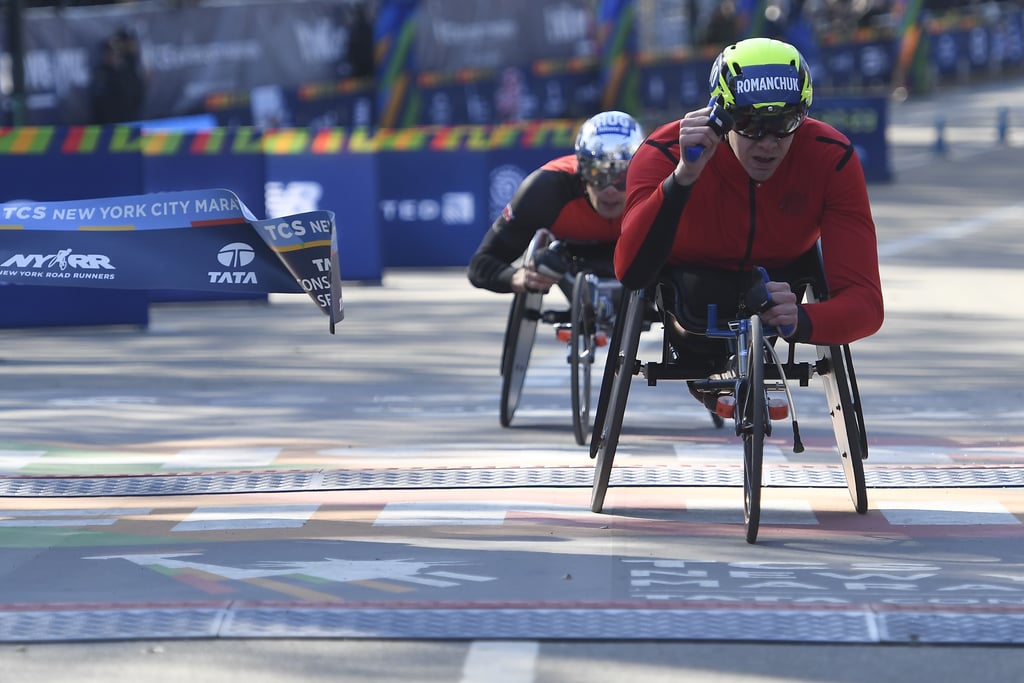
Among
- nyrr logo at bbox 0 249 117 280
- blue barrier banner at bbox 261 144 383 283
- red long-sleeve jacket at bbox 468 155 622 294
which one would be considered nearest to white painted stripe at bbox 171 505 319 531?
nyrr logo at bbox 0 249 117 280

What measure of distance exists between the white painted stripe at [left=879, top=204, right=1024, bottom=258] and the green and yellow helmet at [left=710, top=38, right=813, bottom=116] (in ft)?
37.8

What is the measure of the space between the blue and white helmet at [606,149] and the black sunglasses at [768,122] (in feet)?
7.60

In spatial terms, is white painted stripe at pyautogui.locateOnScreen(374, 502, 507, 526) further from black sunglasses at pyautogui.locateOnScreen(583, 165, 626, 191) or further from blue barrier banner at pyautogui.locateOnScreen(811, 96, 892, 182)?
blue barrier banner at pyautogui.locateOnScreen(811, 96, 892, 182)

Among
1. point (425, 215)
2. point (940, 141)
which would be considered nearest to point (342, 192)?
point (425, 215)

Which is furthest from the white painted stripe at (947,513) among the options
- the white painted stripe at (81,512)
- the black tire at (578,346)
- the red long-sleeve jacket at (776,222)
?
the white painted stripe at (81,512)

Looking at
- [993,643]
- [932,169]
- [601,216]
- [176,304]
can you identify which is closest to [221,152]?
[176,304]

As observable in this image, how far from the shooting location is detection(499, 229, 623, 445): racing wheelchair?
923cm

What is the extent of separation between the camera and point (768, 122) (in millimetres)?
6688

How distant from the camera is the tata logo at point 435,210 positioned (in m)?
17.9

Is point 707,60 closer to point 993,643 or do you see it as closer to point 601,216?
point 601,216

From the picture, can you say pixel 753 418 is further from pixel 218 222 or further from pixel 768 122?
pixel 218 222

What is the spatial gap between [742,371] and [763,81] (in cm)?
106

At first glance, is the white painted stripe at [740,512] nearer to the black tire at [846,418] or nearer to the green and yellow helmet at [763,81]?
the black tire at [846,418]

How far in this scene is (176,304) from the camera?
1553 cm
